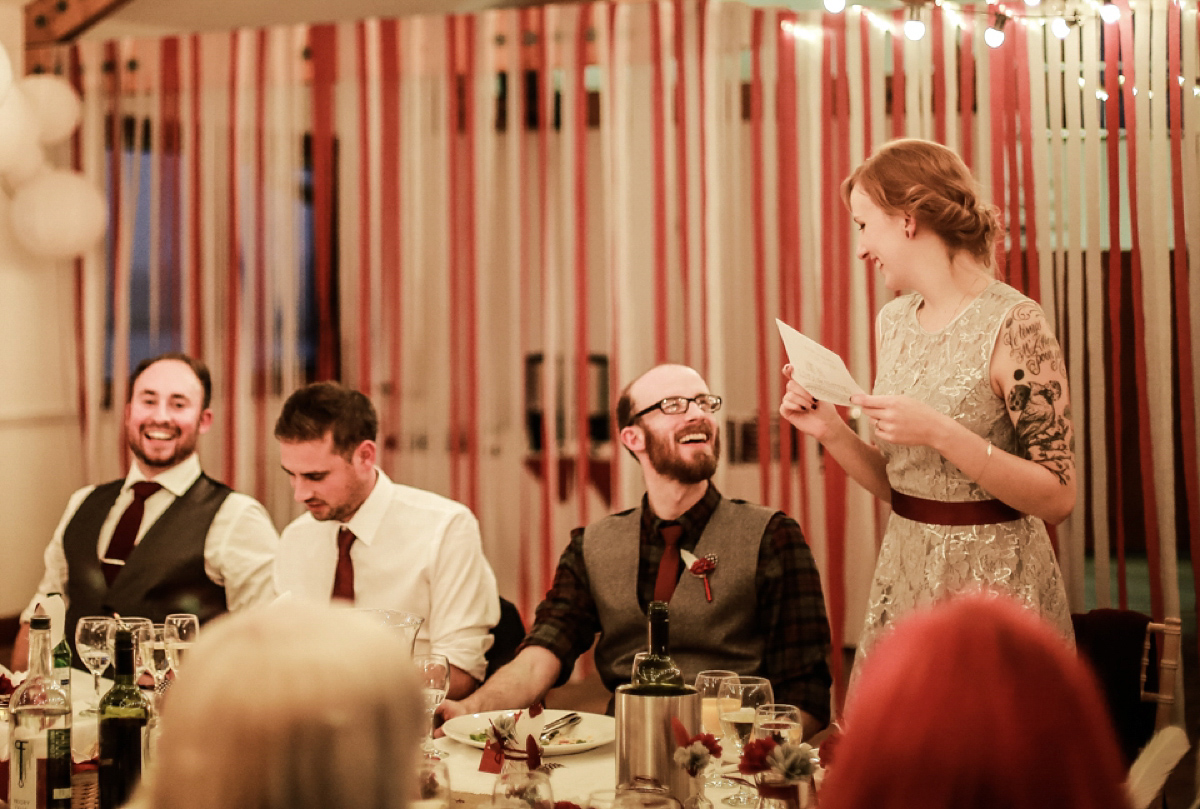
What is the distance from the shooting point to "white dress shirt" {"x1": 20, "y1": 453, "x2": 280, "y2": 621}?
3.17m

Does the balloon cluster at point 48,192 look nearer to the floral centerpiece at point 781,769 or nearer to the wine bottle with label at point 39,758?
the wine bottle with label at point 39,758

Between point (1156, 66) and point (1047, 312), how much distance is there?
0.84 meters

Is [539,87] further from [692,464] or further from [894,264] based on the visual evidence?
[894,264]

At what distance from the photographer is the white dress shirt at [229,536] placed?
3166mm

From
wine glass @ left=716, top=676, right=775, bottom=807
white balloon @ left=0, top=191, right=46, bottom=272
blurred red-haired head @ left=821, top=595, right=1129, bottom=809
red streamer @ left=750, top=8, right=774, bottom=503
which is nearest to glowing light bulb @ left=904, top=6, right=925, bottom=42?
red streamer @ left=750, top=8, right=774, bottom=503

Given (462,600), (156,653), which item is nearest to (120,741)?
(156,653)

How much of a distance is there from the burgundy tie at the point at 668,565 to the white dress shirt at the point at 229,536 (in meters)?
1.13

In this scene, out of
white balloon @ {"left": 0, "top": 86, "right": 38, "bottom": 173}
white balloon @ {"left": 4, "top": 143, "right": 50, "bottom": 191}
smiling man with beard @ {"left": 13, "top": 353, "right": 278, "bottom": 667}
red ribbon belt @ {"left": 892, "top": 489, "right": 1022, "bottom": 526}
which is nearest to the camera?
red ribbon belt @ {"left": 892, "top": 489, "right": 1022, "bottom": 526}

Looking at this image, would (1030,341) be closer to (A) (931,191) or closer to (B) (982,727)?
(A) (931,191)

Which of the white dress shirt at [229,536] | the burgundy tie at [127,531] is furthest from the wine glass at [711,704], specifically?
the burgundy tie at [127,531]

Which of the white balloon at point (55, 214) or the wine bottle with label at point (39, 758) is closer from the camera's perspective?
the wine bottle with label at point (39, 758)

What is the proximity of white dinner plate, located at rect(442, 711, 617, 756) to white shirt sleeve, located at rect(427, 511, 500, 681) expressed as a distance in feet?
2.56

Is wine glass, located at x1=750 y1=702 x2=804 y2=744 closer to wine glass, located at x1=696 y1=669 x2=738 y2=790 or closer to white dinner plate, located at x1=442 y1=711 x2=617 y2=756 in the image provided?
wine glass, located at x1=696 y1=669 x2=738 y2=790

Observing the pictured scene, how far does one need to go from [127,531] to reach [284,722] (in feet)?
9.06
